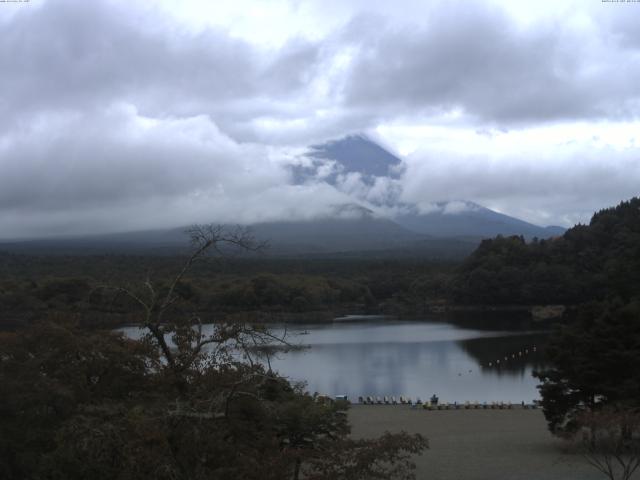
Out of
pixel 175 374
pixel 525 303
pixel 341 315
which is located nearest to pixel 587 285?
pixel 525 303

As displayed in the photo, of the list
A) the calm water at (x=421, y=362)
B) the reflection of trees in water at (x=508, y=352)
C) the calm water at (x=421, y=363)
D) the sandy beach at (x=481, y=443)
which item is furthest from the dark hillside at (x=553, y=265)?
the sandy beach at (x=481, y=443)

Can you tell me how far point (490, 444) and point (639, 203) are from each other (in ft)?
144

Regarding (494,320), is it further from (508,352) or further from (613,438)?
(613,438)

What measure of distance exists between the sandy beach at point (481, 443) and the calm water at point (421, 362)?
315 cm

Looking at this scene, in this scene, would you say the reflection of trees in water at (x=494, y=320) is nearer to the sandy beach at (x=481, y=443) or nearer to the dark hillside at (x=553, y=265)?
the dark hillside at (x=553, y=265)

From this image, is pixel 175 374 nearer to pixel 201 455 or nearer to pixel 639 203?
pixel 201 455

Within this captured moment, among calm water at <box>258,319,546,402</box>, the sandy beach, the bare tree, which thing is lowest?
calm water at <box>258,319,546,402</box>

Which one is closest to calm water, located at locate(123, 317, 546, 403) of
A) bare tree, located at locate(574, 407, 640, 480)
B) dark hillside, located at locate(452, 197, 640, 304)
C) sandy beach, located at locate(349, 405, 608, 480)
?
sandy beach, located at locate(349, 405, 608, 480)

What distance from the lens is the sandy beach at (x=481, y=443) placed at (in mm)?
11062

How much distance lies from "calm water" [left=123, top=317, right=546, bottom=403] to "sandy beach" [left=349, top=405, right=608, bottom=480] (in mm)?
3147

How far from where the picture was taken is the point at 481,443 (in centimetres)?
1357

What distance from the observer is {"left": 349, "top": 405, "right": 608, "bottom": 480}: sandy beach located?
11.1 meters

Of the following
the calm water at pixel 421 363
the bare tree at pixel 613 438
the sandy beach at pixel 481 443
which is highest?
the bare tree at pixel 613 438

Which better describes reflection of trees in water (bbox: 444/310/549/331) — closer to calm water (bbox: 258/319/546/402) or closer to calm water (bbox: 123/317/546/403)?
calm water (bbox: 123/317/546/403)
